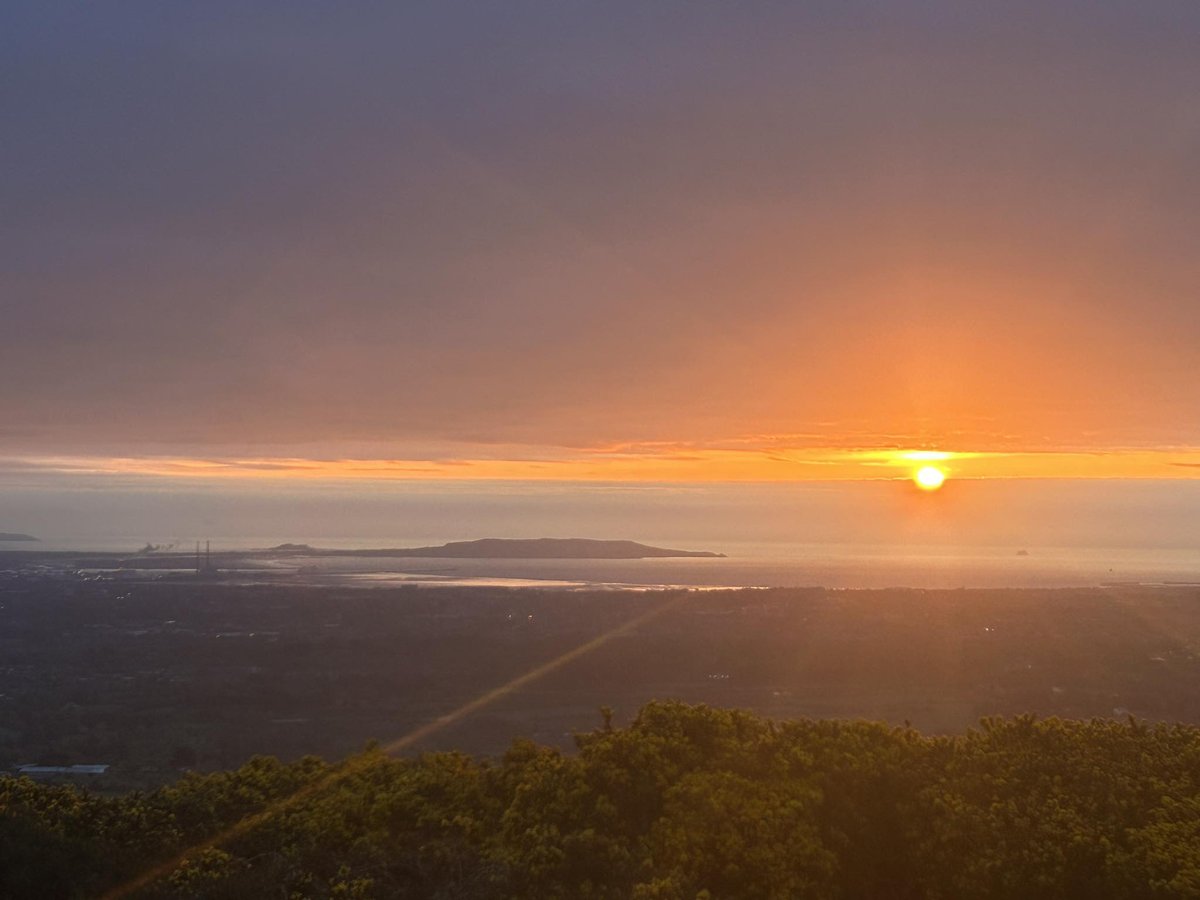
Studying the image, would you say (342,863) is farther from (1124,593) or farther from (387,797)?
(1124,593)

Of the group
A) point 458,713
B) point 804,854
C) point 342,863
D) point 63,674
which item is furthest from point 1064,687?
point 63,674

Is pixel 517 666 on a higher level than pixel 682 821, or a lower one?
lower

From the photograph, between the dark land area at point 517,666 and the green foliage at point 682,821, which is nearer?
the green foliage at point 682,821

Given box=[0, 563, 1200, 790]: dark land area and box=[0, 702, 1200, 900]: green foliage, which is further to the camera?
box=[0, 563, 1200, 790]: dark land area

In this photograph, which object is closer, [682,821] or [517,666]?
[682,821]

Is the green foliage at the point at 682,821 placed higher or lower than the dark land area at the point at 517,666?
higher
